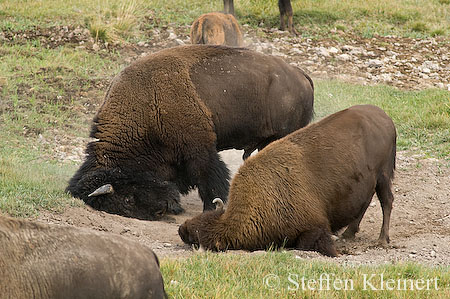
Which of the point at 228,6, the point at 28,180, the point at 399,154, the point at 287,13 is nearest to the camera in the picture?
the point at 28,180

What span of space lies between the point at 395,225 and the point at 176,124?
2926 mm

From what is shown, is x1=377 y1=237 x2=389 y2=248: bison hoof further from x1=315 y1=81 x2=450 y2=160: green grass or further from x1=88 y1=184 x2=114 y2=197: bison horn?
x1=315 y1=81 x2=450 y2=160: green grass

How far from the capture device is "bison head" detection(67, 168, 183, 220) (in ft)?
27.1

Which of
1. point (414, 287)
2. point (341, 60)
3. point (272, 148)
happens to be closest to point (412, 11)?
point (341, 60)

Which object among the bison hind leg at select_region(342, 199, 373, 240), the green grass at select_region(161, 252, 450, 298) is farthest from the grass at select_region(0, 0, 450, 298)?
the bison hind leg at select_region(342, 199, 373, 240)

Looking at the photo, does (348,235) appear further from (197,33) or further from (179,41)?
(179,41)

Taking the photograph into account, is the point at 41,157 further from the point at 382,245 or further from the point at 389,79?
the point at 389,79

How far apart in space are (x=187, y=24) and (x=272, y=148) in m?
11.0

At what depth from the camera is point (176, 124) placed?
8547mm

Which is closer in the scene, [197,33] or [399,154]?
[399,154]

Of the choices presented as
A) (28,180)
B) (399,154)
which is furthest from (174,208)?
(399,154)

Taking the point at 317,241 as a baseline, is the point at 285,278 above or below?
above

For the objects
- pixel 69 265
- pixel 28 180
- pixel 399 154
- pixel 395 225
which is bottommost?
pixel 399 154

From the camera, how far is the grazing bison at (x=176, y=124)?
850 centimetres
